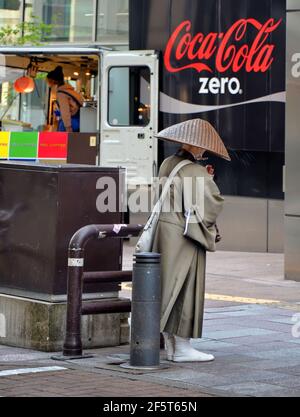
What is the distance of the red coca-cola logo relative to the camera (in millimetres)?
15836

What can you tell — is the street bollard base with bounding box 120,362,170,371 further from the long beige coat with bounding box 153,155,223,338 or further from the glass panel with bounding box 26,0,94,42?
the glass panel with bounding box 26,0,94,42

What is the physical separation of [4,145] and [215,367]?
32.4 ft

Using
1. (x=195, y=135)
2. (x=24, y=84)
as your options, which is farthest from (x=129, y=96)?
(x=195, y=135)

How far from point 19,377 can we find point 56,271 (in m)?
1.35

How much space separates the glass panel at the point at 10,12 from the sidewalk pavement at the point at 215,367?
39.9ft

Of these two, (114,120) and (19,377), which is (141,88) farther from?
(19,377)

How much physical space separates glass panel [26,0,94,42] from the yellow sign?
5.08 meters

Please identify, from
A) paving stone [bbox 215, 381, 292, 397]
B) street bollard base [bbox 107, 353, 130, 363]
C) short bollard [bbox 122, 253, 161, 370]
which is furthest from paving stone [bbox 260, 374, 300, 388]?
street bollard base [bbox 107, 353, 130, 363]

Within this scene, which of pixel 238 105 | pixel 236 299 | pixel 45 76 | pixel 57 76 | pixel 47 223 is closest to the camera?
pixel 47 223

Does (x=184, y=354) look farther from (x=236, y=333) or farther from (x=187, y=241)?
(x=236, y=333)

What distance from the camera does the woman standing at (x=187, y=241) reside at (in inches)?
317

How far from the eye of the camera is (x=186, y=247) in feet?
26.7

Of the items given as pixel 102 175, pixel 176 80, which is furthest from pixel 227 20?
pixel 102 175

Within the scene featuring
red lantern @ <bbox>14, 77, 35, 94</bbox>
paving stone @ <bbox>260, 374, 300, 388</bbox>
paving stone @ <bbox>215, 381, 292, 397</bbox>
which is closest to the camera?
paving stone @ <bbox>215, 381, 292, 397</bbox>
